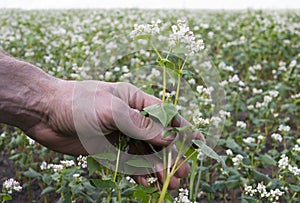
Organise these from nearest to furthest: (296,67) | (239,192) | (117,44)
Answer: (117,44), (239,192), (296,67)

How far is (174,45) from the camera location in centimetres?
142

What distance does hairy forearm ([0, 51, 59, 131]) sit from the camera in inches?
66.3

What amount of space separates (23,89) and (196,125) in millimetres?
663

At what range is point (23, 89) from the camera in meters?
1.70

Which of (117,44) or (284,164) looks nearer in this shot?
(117,44)

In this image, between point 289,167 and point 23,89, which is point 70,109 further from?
point 289,167

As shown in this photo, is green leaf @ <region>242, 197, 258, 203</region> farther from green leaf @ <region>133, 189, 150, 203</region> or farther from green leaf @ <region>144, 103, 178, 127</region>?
green leaf @ <region>144, 103, 178, 127</region>

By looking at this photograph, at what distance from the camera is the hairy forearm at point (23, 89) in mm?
1684

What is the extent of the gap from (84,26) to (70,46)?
174cm

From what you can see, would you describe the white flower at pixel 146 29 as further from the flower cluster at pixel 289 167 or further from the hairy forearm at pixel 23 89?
the flower cluster at pixel 289 167

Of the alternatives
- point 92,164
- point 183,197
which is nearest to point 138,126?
point 92,164

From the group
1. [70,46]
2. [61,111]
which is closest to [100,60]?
[61,111]

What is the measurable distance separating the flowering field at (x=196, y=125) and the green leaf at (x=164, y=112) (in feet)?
0.37

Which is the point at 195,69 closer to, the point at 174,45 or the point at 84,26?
the point at 174,45
